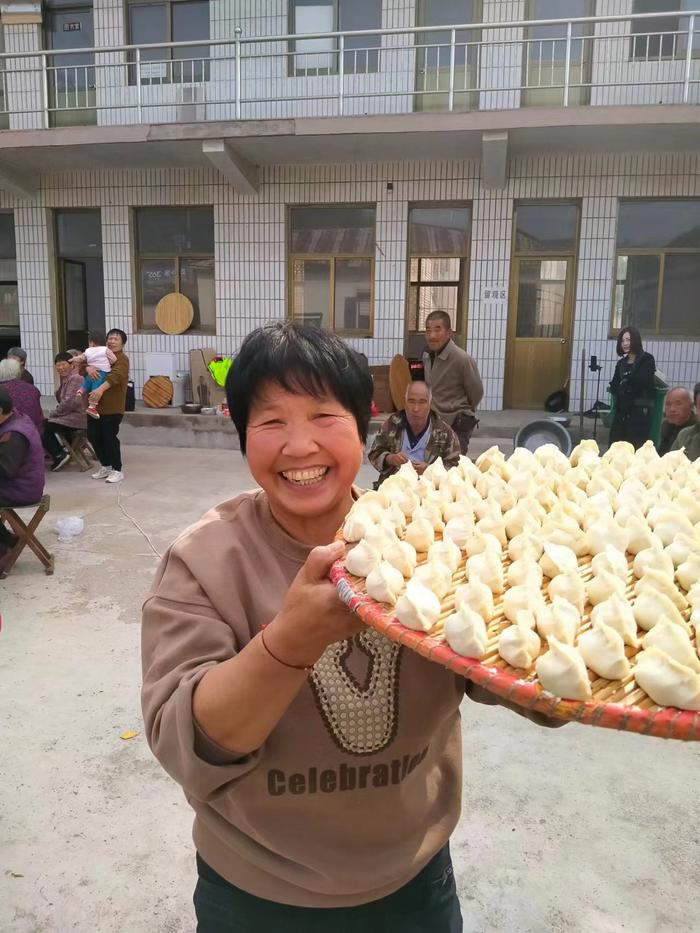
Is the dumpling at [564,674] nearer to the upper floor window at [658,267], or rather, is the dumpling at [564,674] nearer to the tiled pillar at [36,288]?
the upper floor window at [658,267]

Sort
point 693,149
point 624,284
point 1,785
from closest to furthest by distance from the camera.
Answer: point 1,785
point 693,149
point 624,284

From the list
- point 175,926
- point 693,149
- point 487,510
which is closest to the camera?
point 487,510

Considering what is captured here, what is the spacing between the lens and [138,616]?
3861mm

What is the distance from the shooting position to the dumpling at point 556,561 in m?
0.95

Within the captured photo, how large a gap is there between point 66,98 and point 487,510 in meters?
11.4

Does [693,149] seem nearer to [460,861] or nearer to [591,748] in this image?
[591,748]

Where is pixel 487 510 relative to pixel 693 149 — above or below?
below

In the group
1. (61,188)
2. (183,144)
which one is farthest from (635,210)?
(61,188)

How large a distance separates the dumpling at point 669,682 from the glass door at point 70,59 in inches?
451

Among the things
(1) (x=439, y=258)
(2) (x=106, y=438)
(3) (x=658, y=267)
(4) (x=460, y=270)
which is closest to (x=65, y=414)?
(2) (x=106, y=438)

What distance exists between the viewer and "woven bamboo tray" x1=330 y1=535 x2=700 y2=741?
0.64 m

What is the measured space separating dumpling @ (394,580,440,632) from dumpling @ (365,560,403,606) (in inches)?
0.5

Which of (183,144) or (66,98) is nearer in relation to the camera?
(183,144)

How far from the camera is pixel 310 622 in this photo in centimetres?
79
